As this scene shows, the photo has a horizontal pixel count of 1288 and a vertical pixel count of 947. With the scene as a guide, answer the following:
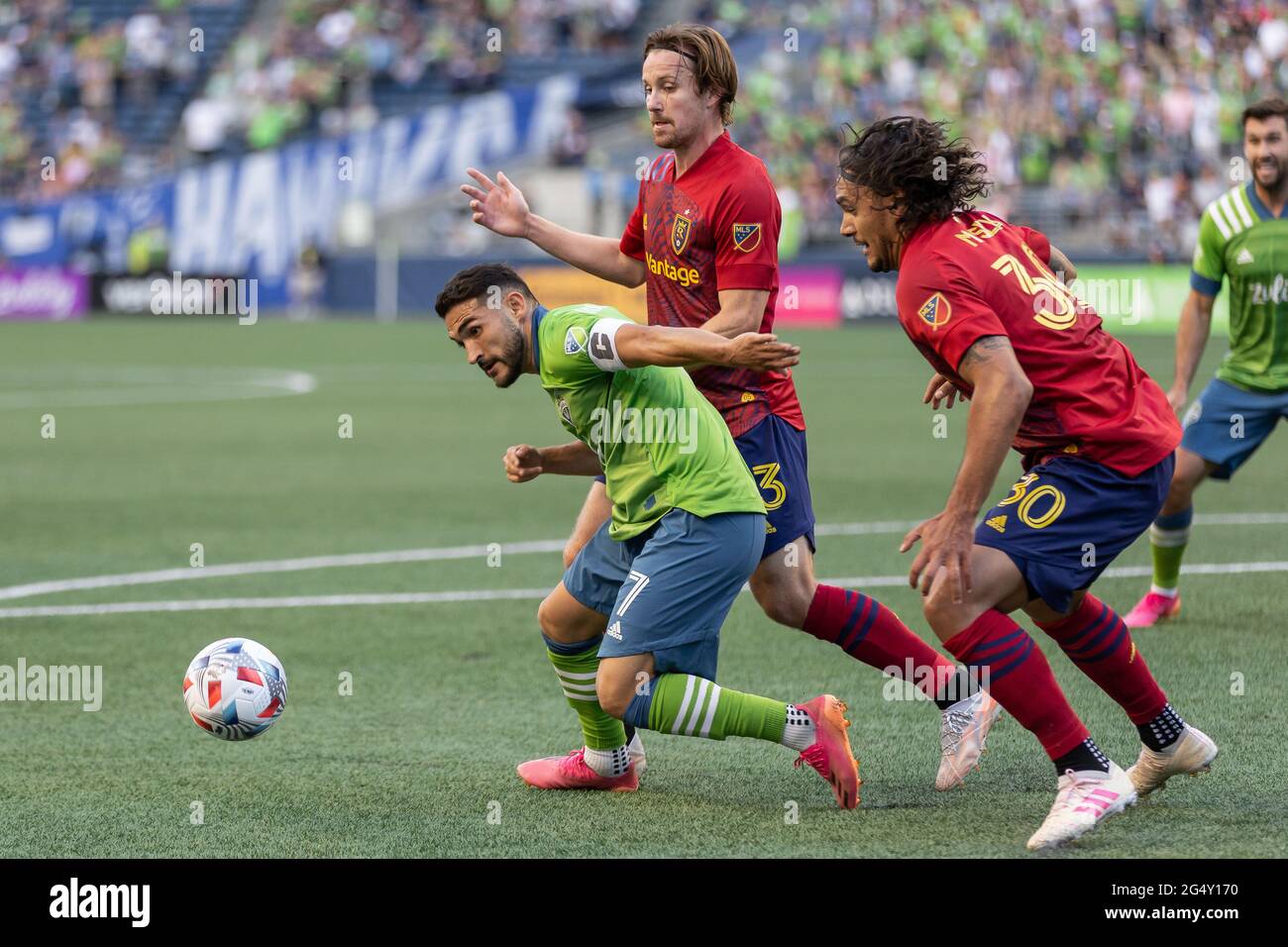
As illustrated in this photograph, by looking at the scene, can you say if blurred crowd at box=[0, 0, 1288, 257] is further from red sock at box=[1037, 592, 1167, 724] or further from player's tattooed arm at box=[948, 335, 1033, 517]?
player's tattooed arm at box=[948, 335, 1033, 517]

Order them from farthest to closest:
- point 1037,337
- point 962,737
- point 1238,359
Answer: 1. point 1238,359
2. point 962,737
3. point 1037,337

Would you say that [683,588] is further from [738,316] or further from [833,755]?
[738,316]

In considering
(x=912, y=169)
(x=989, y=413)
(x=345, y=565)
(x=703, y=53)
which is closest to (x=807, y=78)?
(x=345, y=565)

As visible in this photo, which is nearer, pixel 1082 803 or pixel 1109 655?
pixel 1082 803

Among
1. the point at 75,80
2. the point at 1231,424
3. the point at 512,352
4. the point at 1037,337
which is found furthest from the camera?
the point at 75,80

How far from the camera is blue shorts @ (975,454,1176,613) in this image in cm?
473

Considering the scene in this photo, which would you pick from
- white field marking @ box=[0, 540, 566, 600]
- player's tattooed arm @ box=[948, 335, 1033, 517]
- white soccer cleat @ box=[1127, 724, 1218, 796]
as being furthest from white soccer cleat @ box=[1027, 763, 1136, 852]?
white field marking @ box=[0, 540, 566, 600]

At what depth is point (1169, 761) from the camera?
16.7 ft

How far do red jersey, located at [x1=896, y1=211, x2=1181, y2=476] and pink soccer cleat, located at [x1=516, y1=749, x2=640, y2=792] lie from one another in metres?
1.56

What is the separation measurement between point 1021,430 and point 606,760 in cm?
159

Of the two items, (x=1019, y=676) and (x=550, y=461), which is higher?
(x=550, y=461)

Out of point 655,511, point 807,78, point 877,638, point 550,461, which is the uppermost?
point 807,78

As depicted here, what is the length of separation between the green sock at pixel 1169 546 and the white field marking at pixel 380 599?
106 centimetres
